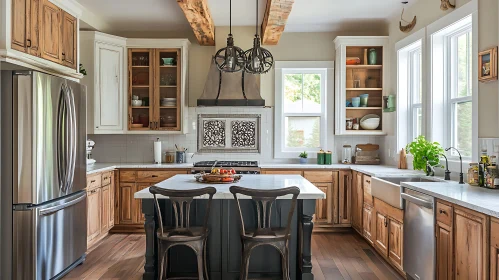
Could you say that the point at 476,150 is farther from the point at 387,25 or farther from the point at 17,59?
the point at 17,59

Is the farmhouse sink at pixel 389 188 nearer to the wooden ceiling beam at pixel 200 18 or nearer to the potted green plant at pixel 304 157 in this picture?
the potted green plant at pixel 304 157

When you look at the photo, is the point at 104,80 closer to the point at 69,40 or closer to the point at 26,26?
the point at 69,40

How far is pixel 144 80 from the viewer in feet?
18.7

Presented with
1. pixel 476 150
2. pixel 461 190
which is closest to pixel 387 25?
pixel 476 150

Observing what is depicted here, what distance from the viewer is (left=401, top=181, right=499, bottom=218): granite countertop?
2.23m

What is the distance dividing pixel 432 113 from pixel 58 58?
3.80 m

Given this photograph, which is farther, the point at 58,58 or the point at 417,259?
the point at 58,58

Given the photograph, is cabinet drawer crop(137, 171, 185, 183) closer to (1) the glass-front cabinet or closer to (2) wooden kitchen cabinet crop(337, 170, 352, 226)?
(1) the glass-front cabinet

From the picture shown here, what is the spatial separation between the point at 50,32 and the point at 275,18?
2335 millimetres

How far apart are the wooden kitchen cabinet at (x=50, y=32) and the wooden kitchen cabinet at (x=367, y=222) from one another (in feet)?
11.9

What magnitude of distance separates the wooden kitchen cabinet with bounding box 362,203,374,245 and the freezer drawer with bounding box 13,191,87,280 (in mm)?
3084

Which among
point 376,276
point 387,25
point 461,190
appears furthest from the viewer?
point 387,25

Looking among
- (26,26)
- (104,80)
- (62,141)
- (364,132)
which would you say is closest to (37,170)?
(62,141)

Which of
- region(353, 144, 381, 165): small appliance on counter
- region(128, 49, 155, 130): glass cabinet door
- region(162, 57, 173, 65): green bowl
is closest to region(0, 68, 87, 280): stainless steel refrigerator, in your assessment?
region(128, 49, 155, 130): glass cabinet door
